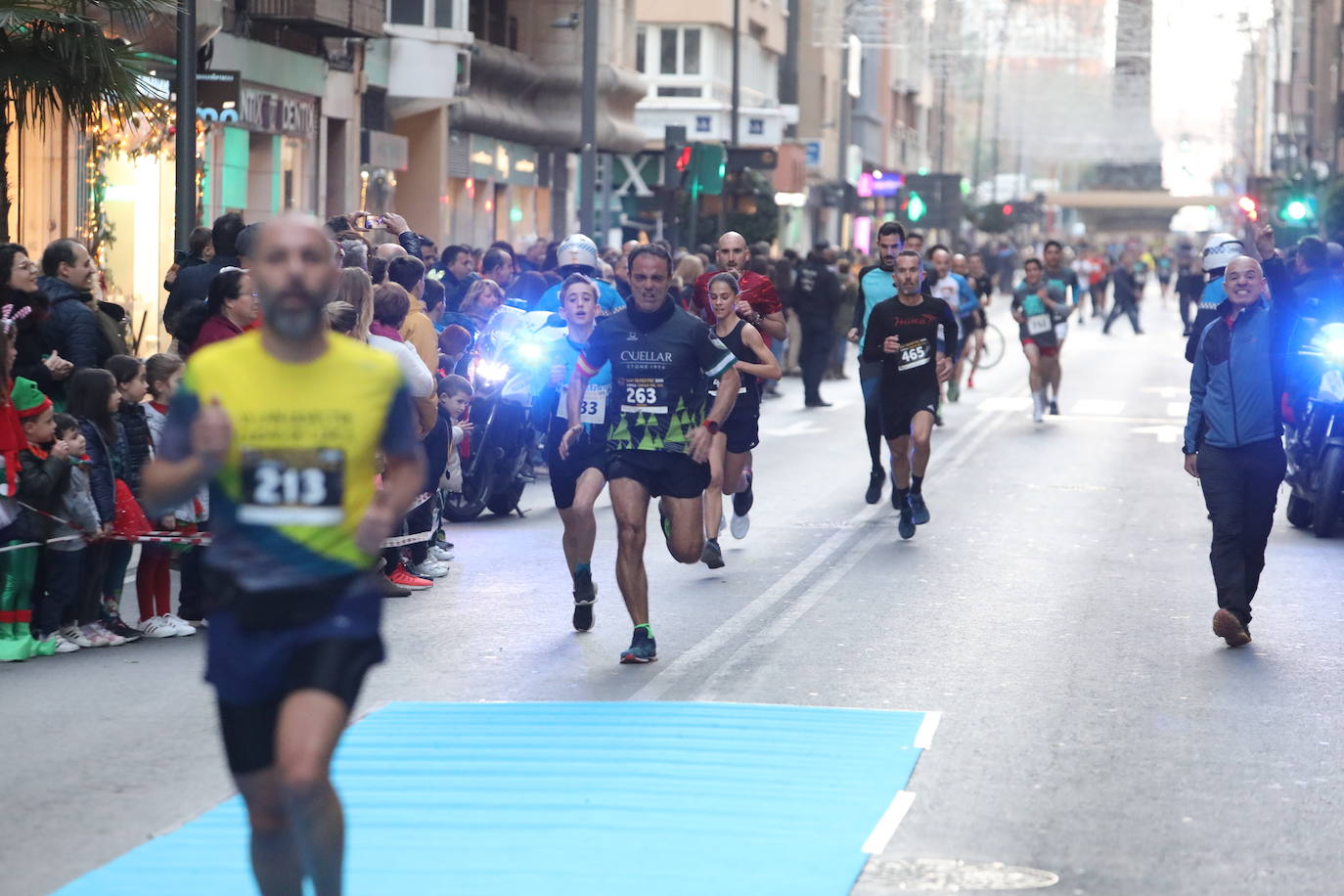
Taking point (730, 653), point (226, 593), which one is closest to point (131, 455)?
point (730, 653)

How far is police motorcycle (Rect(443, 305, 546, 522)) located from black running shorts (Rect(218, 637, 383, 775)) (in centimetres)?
1037

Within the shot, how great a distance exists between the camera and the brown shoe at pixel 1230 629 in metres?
10.9

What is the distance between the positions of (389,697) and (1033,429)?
642 inches

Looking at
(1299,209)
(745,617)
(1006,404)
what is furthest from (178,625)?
(1299,209)

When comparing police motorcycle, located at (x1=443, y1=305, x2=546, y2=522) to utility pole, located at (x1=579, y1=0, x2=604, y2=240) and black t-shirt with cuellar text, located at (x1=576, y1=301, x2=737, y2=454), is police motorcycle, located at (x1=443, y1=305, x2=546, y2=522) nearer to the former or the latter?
black t-shirt with cuellar text, located at (x1=576, y1=301, x2=737, y2=454)

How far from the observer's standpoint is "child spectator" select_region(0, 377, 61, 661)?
33.1ft

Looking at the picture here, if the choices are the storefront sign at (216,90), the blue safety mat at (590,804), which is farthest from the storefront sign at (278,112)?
the blue safety mat at (590,804)

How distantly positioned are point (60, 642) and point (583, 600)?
2.34m

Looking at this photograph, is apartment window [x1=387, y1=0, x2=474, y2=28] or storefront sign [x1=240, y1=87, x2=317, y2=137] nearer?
storefront sign [x1=240, y1=87, x2=317, y2=137]

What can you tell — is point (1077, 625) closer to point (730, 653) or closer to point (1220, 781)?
point (730, 653)

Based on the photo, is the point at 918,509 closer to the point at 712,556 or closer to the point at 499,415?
the point at 712,556

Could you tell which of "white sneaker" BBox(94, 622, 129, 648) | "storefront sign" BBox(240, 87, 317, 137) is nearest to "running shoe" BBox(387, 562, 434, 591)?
"white sneaker" BBox(94, 622, 129, 648)

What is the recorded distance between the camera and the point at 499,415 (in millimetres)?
16172

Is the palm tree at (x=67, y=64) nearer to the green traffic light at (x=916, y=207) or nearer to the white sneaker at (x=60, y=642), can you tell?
the white sneaker at (x=60, y=642)
